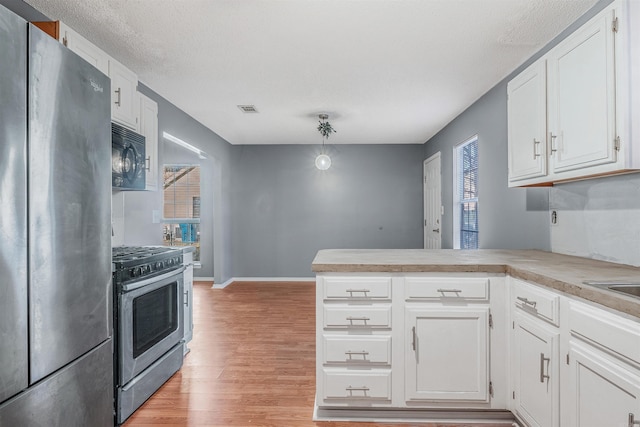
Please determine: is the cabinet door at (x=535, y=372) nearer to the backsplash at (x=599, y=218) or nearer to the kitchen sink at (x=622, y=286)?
the kitchen sink at (x=622, y=286)

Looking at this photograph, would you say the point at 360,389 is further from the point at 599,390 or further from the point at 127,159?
the point at 127,159

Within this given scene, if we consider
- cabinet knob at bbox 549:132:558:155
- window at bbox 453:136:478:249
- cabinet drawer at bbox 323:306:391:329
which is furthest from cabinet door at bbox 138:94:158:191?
window at bbox 453:136:478:249

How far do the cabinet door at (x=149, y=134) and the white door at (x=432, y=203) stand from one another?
373 cm

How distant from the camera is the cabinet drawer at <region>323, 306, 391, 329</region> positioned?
1.93 m

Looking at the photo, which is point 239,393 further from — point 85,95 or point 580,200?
point 580,200

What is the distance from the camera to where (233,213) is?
5883 millimetres

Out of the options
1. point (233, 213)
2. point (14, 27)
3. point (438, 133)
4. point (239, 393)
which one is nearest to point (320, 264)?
point (239, 393)

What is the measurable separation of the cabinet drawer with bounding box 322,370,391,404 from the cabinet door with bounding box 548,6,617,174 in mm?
1538

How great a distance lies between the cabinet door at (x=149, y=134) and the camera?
2.71m

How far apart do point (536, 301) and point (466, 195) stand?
2.74m

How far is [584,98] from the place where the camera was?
1.68m

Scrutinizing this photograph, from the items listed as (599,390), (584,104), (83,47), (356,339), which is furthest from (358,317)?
(83,47)

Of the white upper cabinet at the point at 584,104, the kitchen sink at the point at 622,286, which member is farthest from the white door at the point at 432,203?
the kitchen sink at the point at 622,286

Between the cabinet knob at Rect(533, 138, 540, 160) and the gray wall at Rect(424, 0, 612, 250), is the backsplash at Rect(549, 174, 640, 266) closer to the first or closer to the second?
the gray wall at Rect(424, 0, 612, 250)
